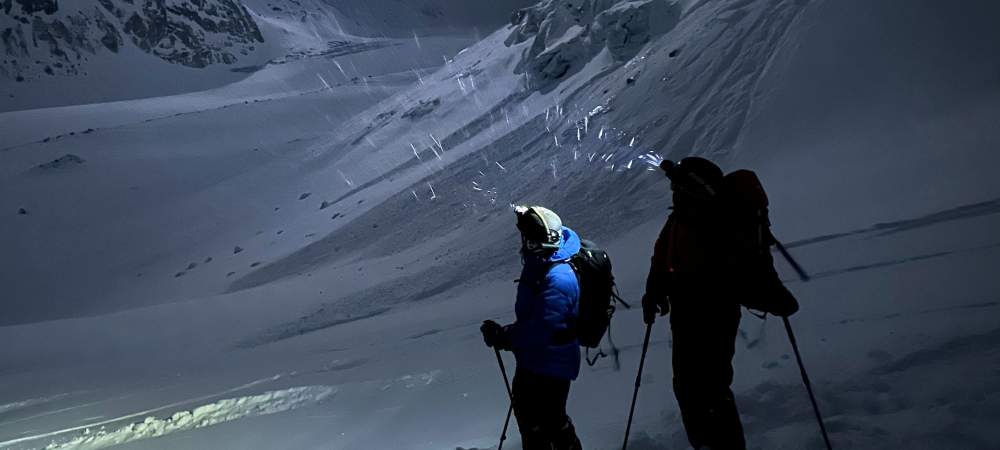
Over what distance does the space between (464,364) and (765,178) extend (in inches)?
283

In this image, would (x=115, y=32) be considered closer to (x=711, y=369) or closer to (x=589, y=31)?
(x=589, y=31)

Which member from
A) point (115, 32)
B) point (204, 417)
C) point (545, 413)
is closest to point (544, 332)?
point (545, 413)

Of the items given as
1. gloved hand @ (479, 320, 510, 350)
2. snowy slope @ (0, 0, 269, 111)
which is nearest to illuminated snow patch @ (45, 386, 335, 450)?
gloved hand @ (479, 320, 510, 350)

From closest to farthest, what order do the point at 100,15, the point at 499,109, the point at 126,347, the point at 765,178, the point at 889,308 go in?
the point at 889,308 < the point at 765,178 < the point at 126,347 < the point at 499,109 < the point at 100,15

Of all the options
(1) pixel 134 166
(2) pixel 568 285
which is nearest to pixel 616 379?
A: (2) pixel 568 285

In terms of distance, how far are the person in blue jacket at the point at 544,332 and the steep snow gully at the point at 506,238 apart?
1.16 metres


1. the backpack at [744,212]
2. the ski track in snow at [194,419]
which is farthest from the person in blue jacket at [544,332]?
the ski track in snow at [194,419]

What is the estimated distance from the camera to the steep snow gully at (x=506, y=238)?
5.18 metres

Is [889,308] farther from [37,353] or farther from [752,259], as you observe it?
[37,353]

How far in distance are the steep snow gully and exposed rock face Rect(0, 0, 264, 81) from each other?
54.4 metres

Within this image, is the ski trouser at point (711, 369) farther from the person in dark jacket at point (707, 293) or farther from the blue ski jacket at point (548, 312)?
the blue ski jacket at point (548, 312)

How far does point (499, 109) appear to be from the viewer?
28.9m

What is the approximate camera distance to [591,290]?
350 centimetres

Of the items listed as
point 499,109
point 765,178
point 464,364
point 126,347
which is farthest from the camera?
point 499,109
